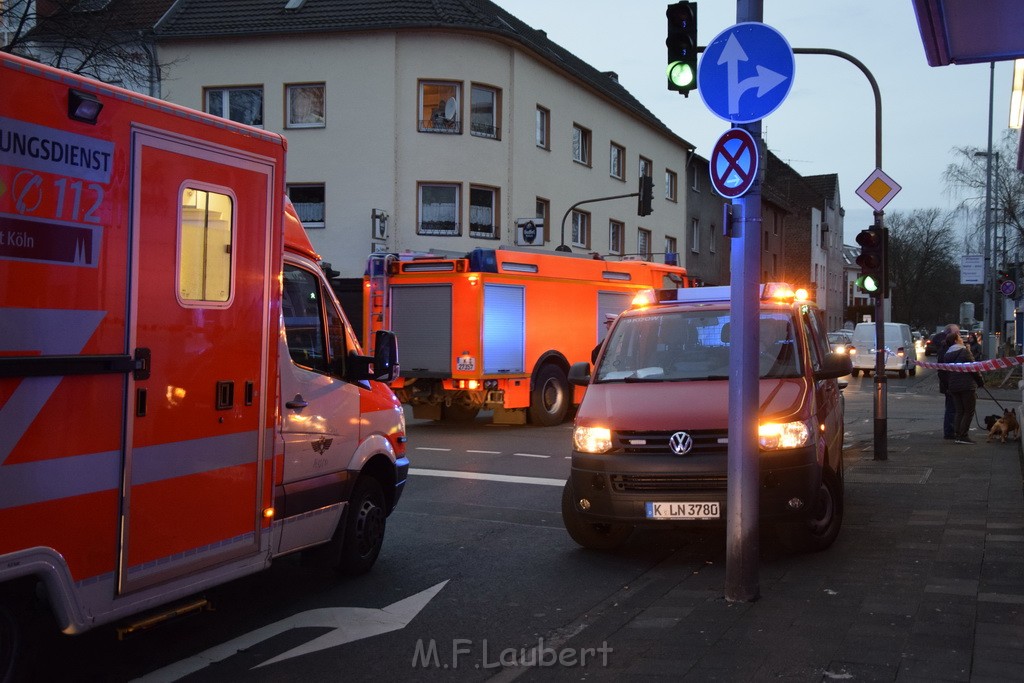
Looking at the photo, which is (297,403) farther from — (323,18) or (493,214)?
(323,18)

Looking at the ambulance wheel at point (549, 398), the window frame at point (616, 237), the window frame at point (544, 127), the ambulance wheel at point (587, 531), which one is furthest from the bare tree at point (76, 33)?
the window frame at point (616, 237)

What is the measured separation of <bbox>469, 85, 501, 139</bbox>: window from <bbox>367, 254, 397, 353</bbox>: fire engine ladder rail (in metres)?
13.3

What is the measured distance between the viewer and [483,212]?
3073 centimetres

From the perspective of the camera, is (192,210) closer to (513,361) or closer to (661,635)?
(661,635)

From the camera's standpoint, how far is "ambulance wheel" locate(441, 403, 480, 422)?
18.7 meters

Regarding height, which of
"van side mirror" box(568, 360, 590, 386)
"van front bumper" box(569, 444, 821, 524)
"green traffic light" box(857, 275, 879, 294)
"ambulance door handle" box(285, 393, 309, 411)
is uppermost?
"green traffic light" box(857, 275, 879, 294)

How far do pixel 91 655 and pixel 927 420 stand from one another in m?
18.3

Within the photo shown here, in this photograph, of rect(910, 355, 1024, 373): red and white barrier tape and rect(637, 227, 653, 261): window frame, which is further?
rect(637, 227, 653, 261): window frame

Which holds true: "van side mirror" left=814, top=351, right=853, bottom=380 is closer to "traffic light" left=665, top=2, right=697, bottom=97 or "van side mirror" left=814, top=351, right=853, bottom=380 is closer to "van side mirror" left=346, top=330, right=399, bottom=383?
"traffic light" left=665, top=2, right=697, bottom=97

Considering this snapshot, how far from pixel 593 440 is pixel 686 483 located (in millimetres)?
722

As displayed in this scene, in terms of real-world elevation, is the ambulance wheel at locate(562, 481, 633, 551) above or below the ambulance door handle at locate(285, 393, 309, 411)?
below

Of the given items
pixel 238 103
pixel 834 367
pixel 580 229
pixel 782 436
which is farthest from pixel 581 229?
pixel 782 436

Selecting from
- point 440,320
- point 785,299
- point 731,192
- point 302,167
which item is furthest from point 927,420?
point 302,167

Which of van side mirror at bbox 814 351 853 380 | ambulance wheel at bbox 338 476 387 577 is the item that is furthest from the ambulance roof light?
van side mirror at bbox 814 351 853 380
